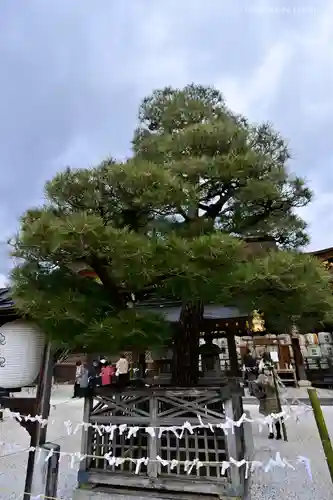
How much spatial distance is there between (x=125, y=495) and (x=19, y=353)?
74.2 inches

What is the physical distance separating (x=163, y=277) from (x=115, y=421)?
73.1 inches

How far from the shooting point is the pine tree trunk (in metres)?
3.57

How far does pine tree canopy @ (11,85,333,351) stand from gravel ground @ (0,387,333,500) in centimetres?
197

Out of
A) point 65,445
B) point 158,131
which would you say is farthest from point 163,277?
point 65,445

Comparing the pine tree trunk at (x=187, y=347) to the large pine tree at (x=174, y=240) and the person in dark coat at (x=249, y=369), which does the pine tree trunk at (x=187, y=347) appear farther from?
the person in dark coat at (x=249, y=369)

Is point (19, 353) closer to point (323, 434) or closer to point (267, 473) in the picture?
point (323, 434)

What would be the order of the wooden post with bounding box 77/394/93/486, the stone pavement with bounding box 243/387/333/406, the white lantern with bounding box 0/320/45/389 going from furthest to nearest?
the stone pavement with bounding box 243/387/333/406, the wooden post with bounding box 77/394/93/486, the white lantern with bounding box 0/320/45/389

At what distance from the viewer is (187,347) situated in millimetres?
3574

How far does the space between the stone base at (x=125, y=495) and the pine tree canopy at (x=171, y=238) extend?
5.64 feet

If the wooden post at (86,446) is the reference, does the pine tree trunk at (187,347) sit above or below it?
above

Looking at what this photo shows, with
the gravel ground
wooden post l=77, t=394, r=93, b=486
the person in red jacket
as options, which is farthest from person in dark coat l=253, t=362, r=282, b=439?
the person in red jacket

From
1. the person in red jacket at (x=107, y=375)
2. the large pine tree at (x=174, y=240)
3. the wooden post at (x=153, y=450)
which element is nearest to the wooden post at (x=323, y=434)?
the large pine tree at (x=174, y=240)

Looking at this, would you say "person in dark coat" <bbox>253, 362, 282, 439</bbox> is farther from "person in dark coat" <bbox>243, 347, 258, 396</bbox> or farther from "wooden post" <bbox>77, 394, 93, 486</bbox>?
"person in dark coat" <bbox>243, 347, 258, 396</bbox>

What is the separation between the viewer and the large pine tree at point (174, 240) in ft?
8.47
